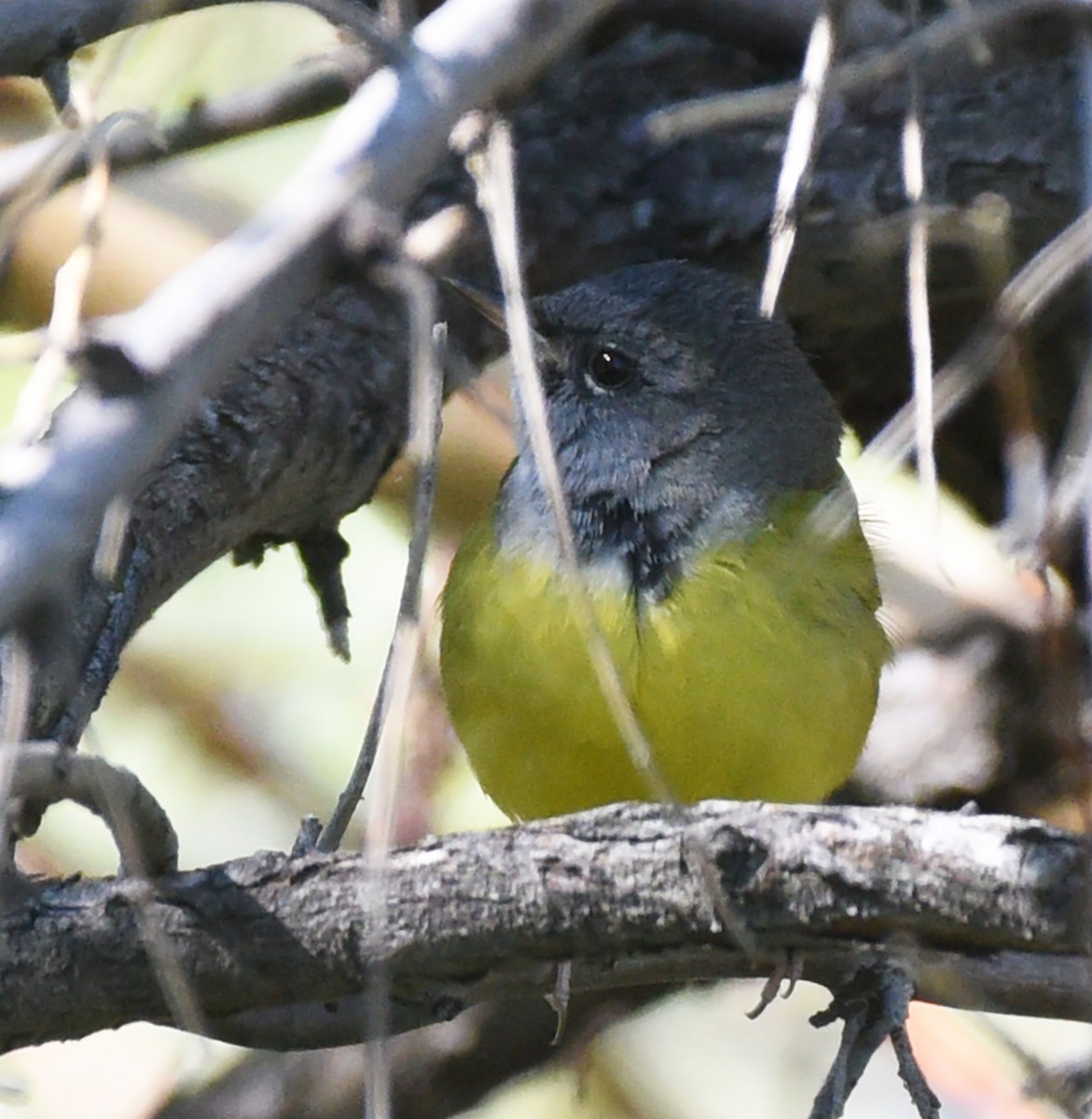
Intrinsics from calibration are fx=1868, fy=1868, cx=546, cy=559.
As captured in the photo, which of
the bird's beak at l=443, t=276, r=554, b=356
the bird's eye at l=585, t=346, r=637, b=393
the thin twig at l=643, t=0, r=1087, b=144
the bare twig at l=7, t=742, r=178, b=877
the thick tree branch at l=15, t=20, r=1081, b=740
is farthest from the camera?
the bird's eye at l=585, t=346, r=637, b=393

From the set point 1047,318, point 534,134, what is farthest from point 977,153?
point 534,134

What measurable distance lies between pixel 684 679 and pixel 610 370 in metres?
0.92

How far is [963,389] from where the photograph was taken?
6.24 ft

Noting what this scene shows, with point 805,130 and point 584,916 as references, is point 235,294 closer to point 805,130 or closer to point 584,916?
point 805,130

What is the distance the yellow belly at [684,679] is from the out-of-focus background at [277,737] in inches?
38.4

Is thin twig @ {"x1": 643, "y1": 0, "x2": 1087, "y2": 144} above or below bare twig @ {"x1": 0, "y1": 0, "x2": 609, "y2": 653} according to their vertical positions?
above

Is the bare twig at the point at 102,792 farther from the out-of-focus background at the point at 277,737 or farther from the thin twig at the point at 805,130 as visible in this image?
the out-of-focus background at the point at 277,737

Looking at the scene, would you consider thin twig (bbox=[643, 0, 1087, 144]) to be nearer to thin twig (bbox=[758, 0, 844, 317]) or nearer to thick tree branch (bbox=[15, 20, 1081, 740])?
thin twig (bbox=[758, 0, 844, 317])

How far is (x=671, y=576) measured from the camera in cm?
338

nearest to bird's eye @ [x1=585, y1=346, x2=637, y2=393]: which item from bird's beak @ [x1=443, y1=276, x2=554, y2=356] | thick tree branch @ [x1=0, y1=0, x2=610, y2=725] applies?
bird's beak @ [x1=443, y1=276, x2=554, y2=356]

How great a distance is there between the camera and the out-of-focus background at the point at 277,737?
15.5 feet

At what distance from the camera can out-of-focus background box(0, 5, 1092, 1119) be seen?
474 centimetres

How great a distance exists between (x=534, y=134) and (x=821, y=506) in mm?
1295

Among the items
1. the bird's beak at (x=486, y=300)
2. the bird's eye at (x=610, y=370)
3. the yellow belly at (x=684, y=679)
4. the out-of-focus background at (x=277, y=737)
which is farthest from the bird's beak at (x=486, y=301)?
the out-of-focus background at (x=277, y=737)
